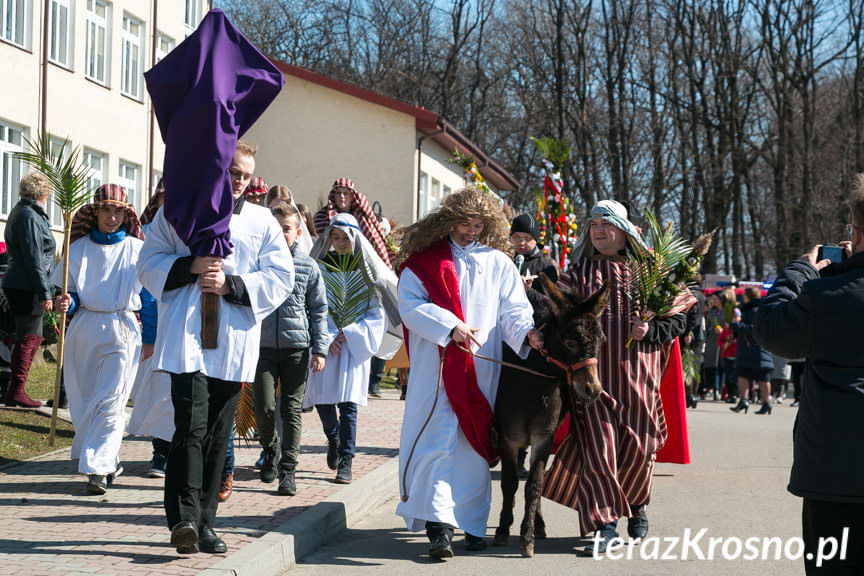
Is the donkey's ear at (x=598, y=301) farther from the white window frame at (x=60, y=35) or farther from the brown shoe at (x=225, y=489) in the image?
the white window frame at (x=60, y=35)

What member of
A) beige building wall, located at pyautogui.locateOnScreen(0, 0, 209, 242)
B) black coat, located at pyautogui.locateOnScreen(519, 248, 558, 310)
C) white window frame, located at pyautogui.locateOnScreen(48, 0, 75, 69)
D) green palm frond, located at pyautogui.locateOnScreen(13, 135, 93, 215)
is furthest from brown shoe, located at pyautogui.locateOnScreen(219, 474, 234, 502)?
white window frame, located at pyautogui.locateOnScreen(48, 0, 75, 69)

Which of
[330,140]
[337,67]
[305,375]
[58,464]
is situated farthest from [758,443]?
[337,67]

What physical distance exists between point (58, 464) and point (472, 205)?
14.0 feet

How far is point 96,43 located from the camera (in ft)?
79.6

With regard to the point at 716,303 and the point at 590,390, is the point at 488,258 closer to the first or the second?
the point at 590,390

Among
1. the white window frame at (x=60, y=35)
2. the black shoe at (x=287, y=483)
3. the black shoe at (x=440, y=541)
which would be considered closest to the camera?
the black shoe at (x=440, y=541)

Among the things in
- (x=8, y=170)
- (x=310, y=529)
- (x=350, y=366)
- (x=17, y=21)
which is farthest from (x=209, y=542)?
(x=17, y=21)

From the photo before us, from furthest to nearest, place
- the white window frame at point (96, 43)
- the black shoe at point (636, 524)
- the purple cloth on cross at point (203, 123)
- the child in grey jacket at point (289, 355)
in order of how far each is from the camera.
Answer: the white window frame at point (96, 43) < the child in grey jacket at point (289, 355) < the black shoe at point (636, 524) < the purple cloth on cross at point (203, 123)

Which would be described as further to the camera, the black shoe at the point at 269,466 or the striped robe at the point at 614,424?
the black shoe at the point at 269,466

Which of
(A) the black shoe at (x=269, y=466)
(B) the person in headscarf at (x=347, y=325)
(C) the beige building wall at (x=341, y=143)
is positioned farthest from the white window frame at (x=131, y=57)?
(A) the black shoe at (x=269, y=466)

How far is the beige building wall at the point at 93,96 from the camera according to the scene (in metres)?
21.0

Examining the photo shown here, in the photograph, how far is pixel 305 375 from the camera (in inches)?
328

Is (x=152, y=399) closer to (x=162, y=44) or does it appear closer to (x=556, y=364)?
(x=556, y=364)

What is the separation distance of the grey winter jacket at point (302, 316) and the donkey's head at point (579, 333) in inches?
90.7
